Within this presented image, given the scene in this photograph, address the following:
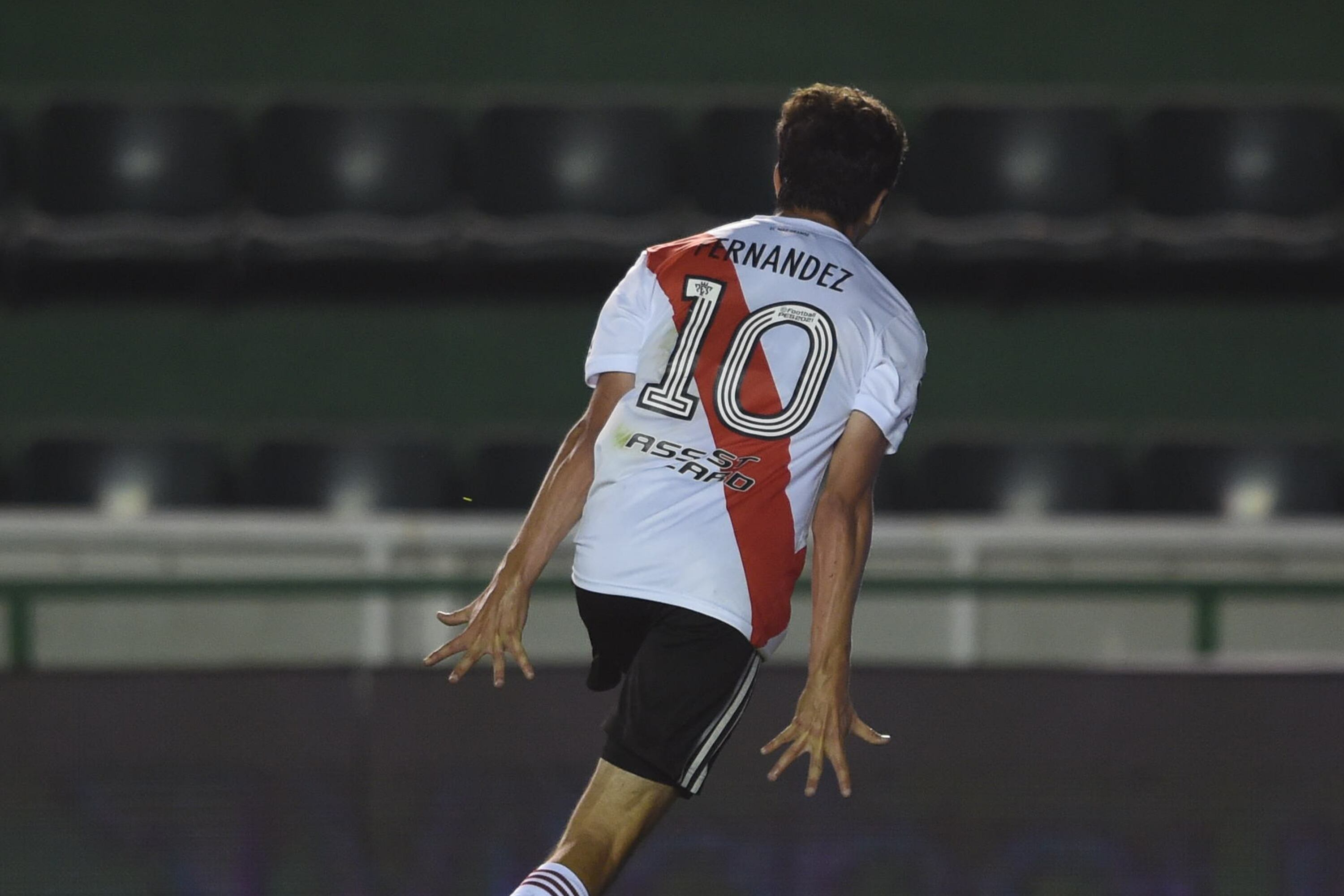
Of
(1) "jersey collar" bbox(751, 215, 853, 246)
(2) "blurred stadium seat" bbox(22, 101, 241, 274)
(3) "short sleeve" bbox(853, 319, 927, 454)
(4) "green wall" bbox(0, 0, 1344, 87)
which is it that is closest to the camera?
(3) "short sleeve" bbox(853, 319, 927, 454)

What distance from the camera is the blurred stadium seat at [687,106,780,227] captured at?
23.6ft

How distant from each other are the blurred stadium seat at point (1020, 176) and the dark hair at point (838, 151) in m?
4.50

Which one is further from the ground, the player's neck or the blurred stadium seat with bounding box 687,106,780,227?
the blurred stadium seat with bounding box 687,106,780,227

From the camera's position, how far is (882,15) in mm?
7965

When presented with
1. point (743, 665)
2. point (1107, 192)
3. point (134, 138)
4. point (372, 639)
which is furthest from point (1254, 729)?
point (134, 138)

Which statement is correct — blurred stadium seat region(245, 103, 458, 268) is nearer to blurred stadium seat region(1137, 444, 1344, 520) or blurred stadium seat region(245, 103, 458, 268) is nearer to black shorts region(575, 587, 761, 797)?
blurred stadium seat region(1137, 444, 1344, 520)

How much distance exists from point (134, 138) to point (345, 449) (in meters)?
1.67

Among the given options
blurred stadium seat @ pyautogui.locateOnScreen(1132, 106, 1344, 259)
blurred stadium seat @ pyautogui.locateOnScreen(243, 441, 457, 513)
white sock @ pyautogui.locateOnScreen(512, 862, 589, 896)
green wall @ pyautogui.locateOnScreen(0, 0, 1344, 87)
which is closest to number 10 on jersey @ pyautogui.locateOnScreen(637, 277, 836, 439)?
white sock @ pyautogui.locateOnScreen(512, 862, 589, 896)

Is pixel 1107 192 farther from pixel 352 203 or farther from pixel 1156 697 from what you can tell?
pixel 1156 697

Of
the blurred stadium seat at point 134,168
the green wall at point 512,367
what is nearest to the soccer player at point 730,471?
the green wall at point 512,367

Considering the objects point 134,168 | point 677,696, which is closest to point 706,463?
point 677,696

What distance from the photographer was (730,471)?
2.67 metres

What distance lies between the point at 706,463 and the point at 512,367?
16.6 feet

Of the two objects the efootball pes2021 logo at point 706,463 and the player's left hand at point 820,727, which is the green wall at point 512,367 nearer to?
the efootball pes2021 logo at point 706,463
